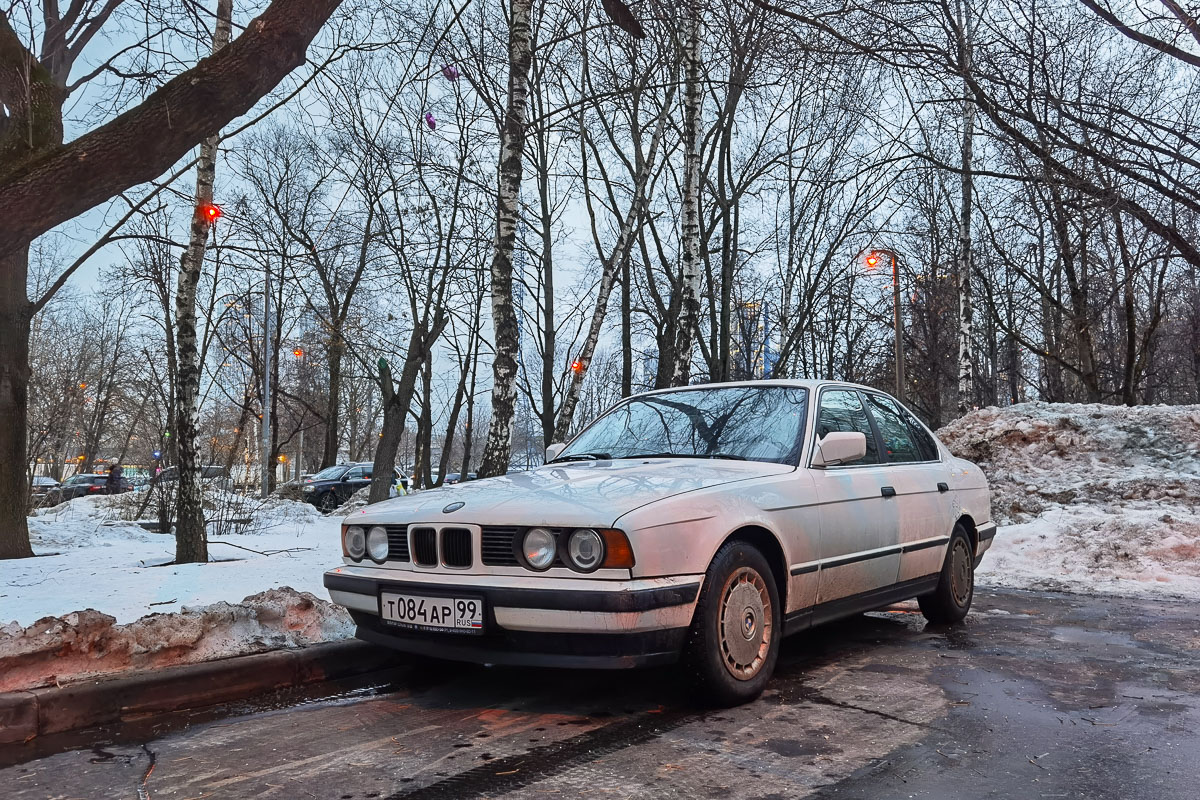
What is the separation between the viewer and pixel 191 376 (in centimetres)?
864

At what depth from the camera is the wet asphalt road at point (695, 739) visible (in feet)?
9.21

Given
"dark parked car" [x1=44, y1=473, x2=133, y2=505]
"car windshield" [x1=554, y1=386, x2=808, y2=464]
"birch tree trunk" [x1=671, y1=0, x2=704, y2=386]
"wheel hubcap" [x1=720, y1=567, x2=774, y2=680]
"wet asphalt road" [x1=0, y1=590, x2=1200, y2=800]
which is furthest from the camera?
"dark parked car" [x1=44, y1=473, x2=133, y2=505]

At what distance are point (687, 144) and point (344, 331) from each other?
12336 millimetres

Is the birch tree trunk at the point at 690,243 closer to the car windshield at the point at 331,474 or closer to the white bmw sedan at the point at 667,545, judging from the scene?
the white bmw sedan at the point at 667,545

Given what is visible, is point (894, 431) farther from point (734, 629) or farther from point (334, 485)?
point (334, 485)

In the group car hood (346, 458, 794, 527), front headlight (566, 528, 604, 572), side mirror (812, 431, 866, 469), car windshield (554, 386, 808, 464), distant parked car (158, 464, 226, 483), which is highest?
distant parked car (158, 464, 226, 483)

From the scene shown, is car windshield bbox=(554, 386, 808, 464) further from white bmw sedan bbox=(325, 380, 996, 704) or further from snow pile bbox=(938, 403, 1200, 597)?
snow pile bbox=(938, 403, 1200, 597)

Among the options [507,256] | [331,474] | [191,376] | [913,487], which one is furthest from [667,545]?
[331,474]

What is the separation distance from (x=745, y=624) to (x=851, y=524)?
3.51 feet

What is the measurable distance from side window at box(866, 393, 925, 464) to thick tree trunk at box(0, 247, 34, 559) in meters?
8.42

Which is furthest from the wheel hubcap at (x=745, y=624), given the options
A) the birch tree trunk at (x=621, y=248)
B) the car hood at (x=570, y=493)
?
the birch tree trunk at (x=621, y=248)

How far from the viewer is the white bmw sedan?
3.36 metres

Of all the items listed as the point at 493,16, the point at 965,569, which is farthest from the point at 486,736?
the point at 493,16

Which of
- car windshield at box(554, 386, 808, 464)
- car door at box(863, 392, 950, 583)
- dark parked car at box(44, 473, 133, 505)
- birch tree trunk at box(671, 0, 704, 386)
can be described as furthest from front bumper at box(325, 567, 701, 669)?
dark parked car at box(44, 473, 133, 505)
